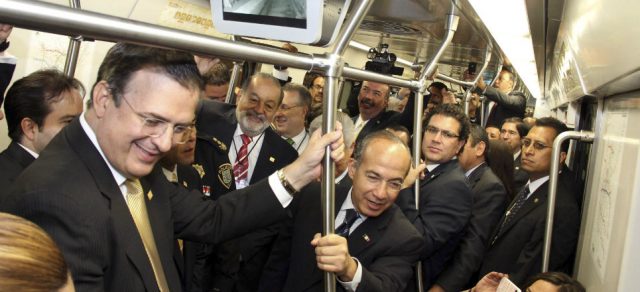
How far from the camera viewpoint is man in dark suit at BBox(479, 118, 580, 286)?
317 cm

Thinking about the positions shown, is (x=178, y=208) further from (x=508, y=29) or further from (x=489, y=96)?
(x=489, y=96)

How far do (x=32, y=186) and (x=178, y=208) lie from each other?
0.64 metres

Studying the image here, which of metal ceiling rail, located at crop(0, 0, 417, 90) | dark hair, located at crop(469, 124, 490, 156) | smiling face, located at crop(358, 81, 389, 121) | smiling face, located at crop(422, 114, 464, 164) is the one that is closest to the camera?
metal ceiling rail, located at crop(0, 0, 417, 90)

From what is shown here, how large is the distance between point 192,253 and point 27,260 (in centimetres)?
173

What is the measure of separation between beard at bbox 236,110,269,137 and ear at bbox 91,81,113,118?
6.80 ft

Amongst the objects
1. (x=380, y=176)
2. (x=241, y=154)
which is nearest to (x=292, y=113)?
(x=241, y=154)

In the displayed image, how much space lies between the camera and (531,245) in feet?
10.7

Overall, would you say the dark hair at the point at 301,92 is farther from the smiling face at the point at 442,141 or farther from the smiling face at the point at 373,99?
the smiling face at the point at 442,141

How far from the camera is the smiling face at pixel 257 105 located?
11.5 feet

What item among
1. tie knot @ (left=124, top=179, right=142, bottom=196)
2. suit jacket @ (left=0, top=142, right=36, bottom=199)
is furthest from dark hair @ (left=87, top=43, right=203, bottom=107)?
suit jacket @ (left=0, top=142, right=36, bottom=199)

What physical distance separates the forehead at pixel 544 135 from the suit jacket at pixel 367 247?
185 centimetres

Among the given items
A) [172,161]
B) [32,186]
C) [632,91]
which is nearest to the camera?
[32,186]

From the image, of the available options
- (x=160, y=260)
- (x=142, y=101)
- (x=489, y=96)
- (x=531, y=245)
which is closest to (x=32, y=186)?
(x=142, y=101)

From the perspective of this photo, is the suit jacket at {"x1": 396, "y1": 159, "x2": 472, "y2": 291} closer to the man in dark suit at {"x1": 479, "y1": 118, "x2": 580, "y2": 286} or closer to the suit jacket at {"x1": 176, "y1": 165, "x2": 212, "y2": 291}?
the man in dark suit at {"x1": 479, "y1": 118, "x2": 580, "y2": 286}
